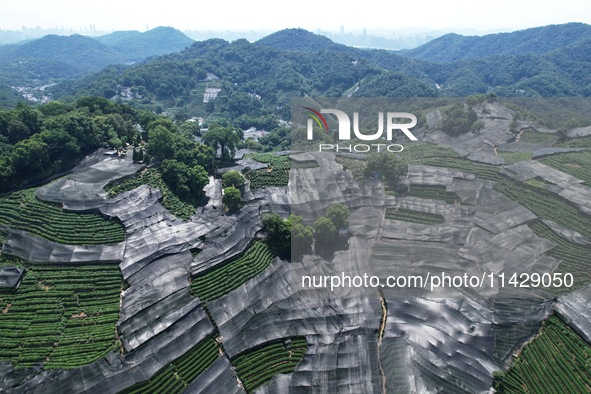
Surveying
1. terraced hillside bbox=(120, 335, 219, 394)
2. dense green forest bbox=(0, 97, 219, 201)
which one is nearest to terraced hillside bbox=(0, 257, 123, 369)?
terraced hillside bbox=(120, 335, 219, 394)

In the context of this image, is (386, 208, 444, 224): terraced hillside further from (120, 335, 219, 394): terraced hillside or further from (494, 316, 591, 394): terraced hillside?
(120, 335, 219, 394): terraced hillside

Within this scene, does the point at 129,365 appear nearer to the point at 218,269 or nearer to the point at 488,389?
the point at 218,269

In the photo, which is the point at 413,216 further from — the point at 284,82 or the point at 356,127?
the point at 284,82

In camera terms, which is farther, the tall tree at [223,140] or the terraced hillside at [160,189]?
the tall tree at [223,140]

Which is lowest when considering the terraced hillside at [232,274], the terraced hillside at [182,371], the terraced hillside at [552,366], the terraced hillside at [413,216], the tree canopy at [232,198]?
the terraced hillside at [552,366]

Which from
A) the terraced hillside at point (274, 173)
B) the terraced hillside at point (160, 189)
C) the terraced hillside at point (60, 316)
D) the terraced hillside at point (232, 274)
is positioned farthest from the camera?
the terraced hillside at point (274, 173)

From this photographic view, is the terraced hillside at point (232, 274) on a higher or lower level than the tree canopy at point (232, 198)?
lower

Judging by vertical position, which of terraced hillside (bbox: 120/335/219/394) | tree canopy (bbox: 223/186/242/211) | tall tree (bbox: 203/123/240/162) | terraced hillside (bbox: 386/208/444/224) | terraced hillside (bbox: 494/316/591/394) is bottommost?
terraced hillside (bbox: 494/316/591/394)

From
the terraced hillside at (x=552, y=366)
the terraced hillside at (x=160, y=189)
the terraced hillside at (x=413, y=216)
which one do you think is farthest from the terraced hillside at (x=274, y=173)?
the terraced hillside at (x=552, y=366)

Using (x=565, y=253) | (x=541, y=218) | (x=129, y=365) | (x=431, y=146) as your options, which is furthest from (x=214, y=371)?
(x=431, y=146)

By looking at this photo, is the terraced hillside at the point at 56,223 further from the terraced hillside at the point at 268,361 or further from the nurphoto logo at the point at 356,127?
the nurphoto logo at the point at 356,127

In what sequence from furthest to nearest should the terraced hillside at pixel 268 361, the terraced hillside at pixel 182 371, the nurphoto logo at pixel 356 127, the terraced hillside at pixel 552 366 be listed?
1. the nurphoto logo at pixel 356 127
2. the terraced hillside at pixel 268 361
3. the terraced hillside at pixel 552 366
4. the terraced hillside at pixel 182 371
